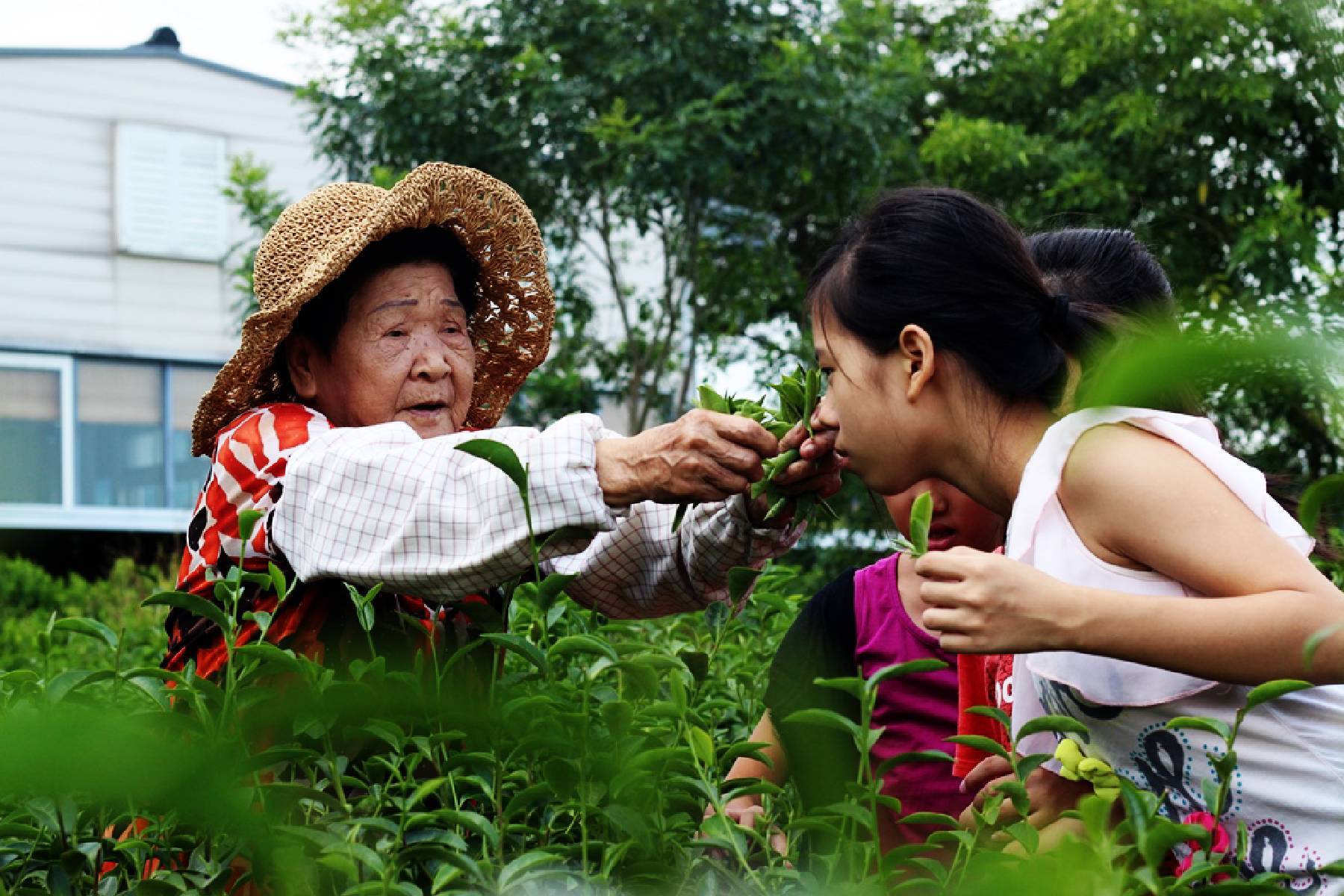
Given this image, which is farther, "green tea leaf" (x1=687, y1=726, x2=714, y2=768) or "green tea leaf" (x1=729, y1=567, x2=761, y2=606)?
"green tea leaf" (x1=729, y1=567, x2=761, y2=606)

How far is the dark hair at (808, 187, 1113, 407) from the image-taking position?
1.73 metres

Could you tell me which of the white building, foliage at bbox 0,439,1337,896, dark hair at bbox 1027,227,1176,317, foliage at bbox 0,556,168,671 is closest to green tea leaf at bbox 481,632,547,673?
foliage at bbox 0,439,1337,896

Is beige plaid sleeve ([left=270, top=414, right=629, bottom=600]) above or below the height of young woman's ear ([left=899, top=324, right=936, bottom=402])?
below

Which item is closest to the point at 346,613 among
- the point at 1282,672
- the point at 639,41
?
the point at 1282,672

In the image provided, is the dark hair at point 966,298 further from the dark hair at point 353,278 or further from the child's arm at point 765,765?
the dark hair at point 353,278

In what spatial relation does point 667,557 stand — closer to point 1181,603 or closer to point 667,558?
→ point 667,558

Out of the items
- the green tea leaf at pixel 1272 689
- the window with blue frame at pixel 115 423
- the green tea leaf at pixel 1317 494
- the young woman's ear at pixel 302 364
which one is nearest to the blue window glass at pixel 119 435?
the window with blue frame at pixel 115 423

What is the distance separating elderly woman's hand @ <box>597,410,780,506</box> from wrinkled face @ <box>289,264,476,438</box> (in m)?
0.55

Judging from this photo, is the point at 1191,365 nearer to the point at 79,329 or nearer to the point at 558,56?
the point at 558,56

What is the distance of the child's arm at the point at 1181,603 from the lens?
125 centimetres

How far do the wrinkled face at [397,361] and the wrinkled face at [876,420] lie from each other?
67cm

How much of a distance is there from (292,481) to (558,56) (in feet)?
28.7

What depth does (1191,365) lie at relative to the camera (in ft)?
1.32

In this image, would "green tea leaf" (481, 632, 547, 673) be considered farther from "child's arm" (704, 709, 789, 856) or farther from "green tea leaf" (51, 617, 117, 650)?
"child's arm" (704, 709, 789, 856)
